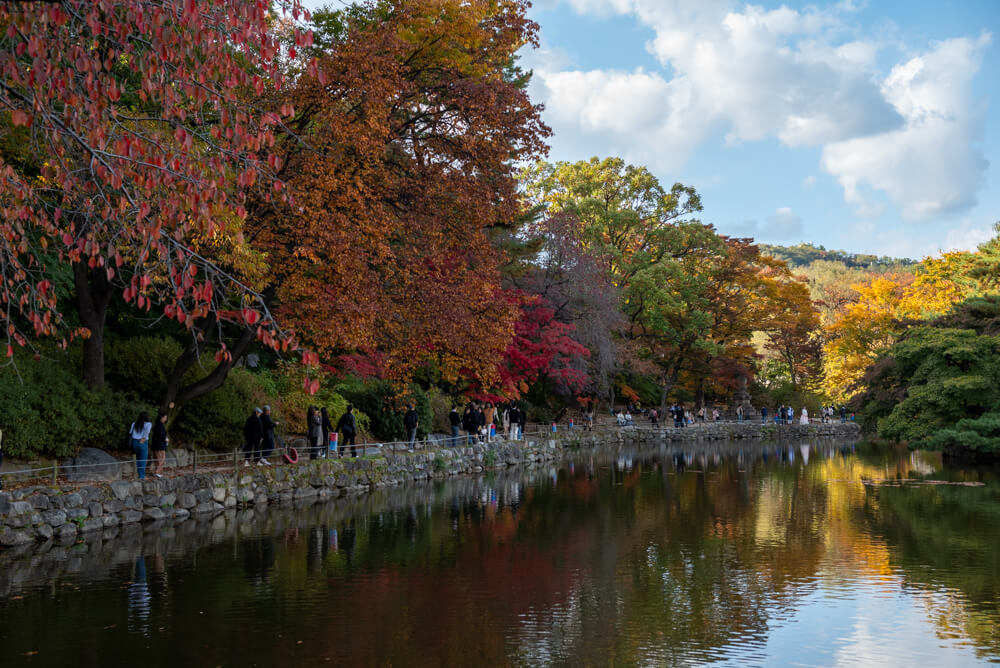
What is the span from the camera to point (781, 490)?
22547 millimetres

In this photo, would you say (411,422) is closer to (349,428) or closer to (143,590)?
(349,428)

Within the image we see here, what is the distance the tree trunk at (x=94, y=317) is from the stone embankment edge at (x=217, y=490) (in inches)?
131

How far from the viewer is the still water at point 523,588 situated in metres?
7.98

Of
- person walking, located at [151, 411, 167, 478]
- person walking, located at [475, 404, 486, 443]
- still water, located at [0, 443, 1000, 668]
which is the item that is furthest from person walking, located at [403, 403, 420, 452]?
person walking, located at [151, 411, 167, 478]

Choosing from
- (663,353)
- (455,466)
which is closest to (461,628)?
(455,466)

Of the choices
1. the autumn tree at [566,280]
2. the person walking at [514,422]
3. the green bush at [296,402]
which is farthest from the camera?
the autumn tree at [566,280]

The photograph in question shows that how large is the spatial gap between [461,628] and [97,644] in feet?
11.4

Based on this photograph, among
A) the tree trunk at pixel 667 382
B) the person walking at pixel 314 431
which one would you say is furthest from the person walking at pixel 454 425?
the tree trunk at pixel 667 382

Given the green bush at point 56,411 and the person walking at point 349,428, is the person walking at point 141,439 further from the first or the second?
the person walking at point 349,428

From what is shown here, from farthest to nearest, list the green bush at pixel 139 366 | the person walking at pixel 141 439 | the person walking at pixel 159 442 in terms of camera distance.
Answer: the green bush at pixel 139 366, the person walking at pixel 159 442, the person walking at pixel 141 439

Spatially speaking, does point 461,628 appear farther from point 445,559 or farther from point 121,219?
point 121,219

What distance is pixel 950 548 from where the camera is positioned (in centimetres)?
1322

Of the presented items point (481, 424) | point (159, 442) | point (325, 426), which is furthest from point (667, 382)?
point (159, 442)

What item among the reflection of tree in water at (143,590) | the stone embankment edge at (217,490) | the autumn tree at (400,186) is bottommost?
the reflection of tree in water at (143,590)
